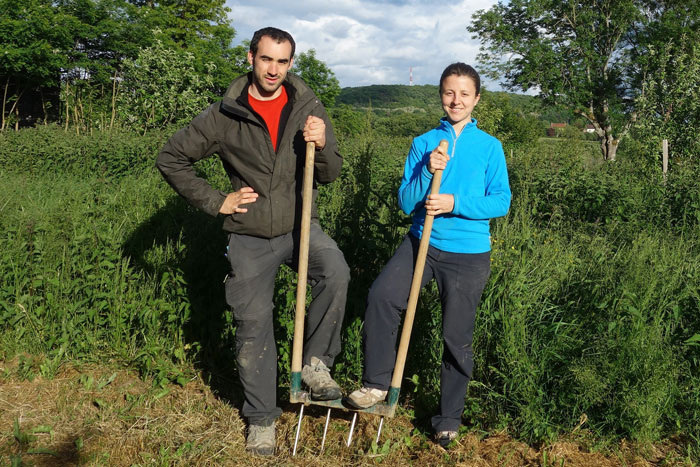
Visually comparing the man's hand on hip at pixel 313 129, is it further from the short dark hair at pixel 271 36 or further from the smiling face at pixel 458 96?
the smiling face at pixel 458 96

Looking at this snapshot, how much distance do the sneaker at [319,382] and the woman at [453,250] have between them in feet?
0.50

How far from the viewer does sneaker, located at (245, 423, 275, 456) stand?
10.8ft

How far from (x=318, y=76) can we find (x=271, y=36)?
42157mm

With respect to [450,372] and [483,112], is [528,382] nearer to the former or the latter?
[450,372]

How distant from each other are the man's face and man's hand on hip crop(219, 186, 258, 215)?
59 centimetres

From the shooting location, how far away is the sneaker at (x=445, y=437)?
11.0ft

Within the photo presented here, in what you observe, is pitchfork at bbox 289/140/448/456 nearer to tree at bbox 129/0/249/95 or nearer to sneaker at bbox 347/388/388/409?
sneaker at bbox 347/388/388/409

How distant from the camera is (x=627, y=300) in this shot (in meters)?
3.57

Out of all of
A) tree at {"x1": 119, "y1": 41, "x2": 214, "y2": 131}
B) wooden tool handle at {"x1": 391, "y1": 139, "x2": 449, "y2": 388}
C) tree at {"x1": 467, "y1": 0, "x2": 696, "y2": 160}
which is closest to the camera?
wooden tool handle at {"x1": 391, "y1": 139, "x2": 449, "y2": 388}

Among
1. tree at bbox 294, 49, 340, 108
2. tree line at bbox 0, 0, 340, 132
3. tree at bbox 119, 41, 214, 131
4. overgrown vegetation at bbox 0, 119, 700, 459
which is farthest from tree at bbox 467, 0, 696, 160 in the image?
overgrown vegetation at bbox 0, 119, 700, 459

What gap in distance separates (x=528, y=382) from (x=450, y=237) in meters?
1.06

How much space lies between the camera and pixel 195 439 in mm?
3453

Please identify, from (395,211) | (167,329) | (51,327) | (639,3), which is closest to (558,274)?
(395,211)

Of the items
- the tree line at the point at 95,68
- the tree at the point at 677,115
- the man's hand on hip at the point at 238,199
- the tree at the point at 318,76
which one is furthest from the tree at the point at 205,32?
the man's hand on hip at the point at 238,199
